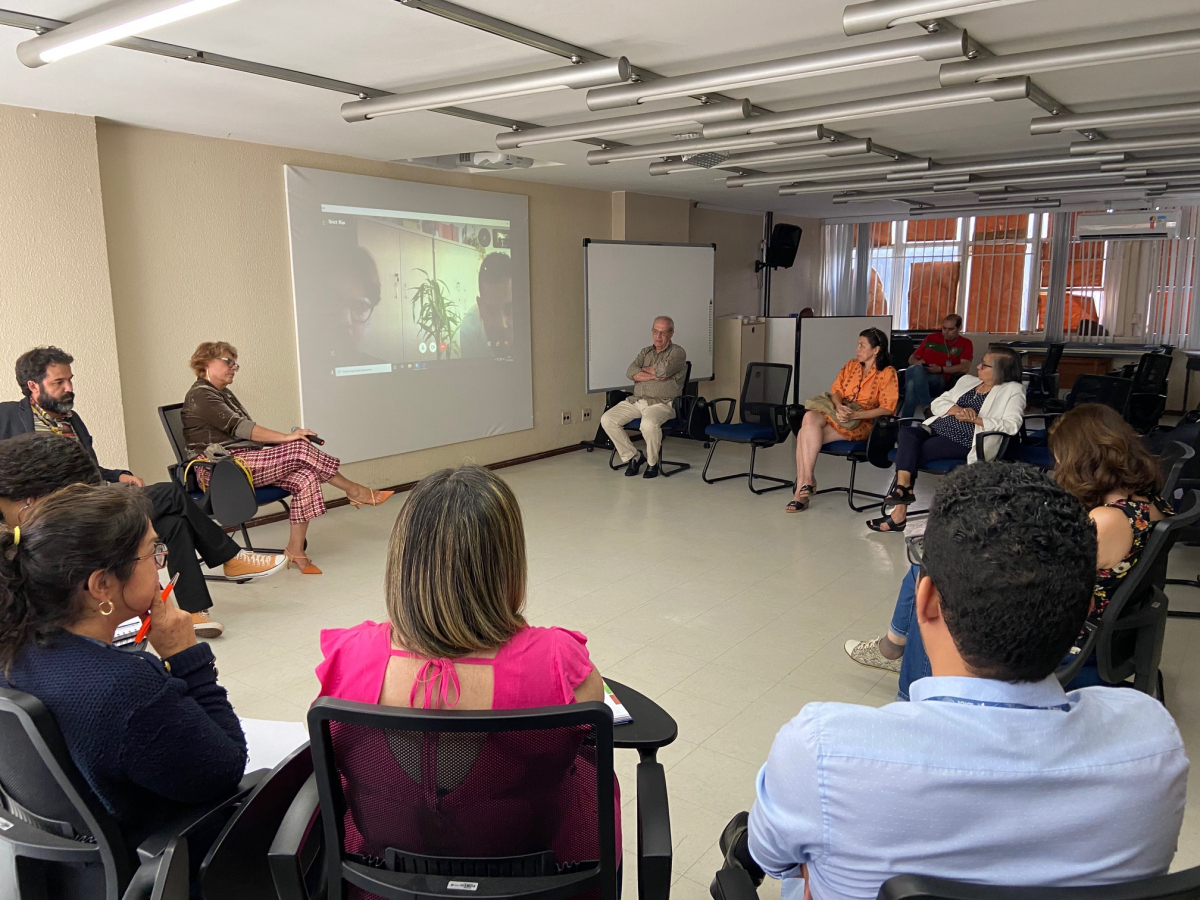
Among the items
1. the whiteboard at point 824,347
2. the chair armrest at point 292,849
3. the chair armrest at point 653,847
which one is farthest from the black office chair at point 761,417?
the chair armrest at point 292,849

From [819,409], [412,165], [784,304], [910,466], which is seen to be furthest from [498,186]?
[784,304]

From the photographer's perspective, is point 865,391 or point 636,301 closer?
point 865,391

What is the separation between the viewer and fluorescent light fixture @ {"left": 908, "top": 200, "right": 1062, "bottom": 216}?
941 cm

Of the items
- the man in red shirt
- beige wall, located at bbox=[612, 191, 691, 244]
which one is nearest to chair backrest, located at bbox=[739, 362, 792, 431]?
beige wall, located at bbox=[612, 191, 691, 244]

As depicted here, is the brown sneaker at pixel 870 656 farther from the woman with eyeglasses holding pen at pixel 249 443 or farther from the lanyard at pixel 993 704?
the woman with eyeglasses holding pen at pixel 249 443

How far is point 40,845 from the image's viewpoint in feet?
4.66

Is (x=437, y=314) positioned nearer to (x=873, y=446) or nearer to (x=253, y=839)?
(x=873, y=446)

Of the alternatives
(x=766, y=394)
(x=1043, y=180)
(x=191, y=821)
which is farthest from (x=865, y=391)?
(x=191, y=821)

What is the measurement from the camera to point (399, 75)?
3836 mm

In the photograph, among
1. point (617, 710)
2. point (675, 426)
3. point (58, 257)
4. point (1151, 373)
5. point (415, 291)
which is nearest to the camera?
point (617, 710)

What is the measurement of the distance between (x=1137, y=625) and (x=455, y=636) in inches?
86.2

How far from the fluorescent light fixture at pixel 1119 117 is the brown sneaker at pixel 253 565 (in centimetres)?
483

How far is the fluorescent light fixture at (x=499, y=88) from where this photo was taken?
11.1 ft

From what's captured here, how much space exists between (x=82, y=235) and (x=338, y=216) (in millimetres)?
1695
